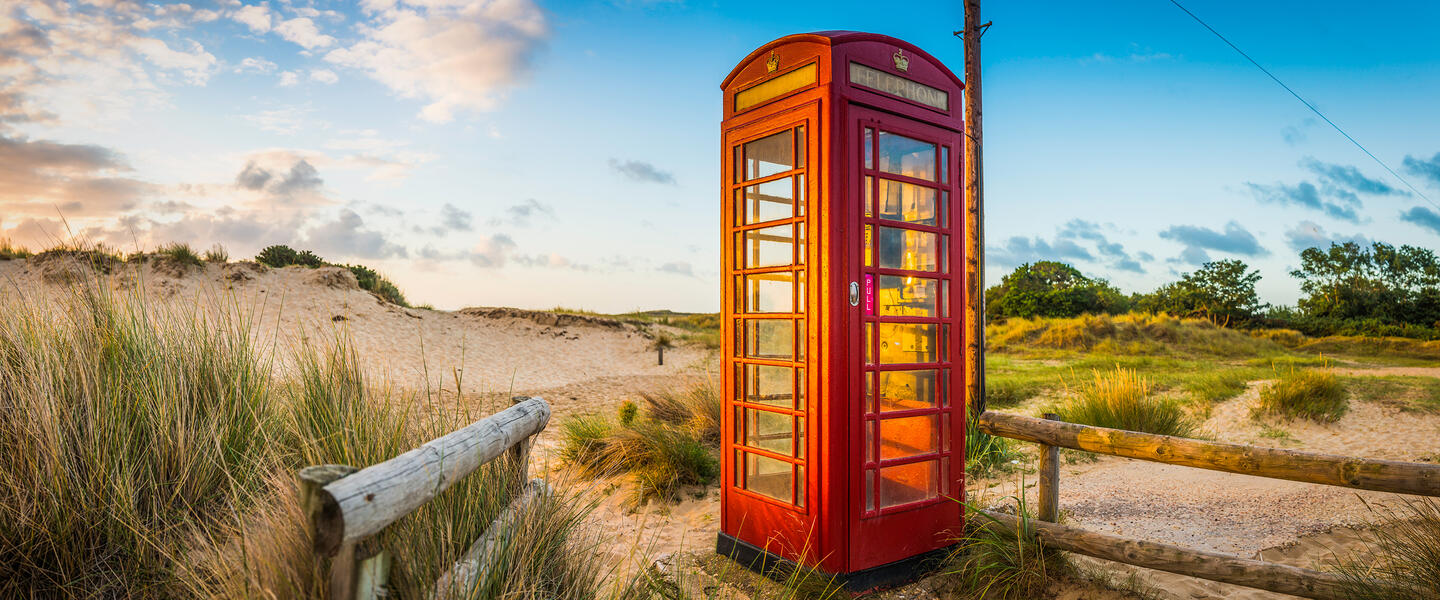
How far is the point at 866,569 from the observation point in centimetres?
427

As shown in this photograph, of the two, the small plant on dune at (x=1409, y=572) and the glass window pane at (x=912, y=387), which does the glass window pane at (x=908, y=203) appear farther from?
the small plant on dune at (x=1409, y=572)

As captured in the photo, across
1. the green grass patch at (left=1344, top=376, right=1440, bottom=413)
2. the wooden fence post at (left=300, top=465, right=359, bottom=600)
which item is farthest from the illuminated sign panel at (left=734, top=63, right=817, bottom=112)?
the green grass patch at (left=1344, top=376, right=1440, bottom=413)

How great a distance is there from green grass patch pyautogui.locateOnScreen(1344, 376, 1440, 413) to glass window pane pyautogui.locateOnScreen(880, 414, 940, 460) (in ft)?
31.9

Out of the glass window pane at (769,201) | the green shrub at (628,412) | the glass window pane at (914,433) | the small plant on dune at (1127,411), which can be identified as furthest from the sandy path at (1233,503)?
the green shrub at (628,412)

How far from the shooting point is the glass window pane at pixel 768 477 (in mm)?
4582

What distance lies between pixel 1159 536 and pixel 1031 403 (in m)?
6.40

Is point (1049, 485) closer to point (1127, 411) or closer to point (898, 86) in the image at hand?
point (898, 86)

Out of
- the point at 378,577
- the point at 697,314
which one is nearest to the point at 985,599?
the point at 378,577

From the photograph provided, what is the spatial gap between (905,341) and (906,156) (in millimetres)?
1231

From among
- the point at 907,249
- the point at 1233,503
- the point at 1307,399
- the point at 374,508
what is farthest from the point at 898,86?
the point at 1307,399

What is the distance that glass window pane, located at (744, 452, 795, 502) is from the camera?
458 centimetres

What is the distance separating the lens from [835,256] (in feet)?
13.4

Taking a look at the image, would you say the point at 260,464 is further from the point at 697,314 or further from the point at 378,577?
the point at 697,314

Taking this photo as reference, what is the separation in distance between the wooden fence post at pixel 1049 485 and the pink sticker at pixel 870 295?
5.10 ft
